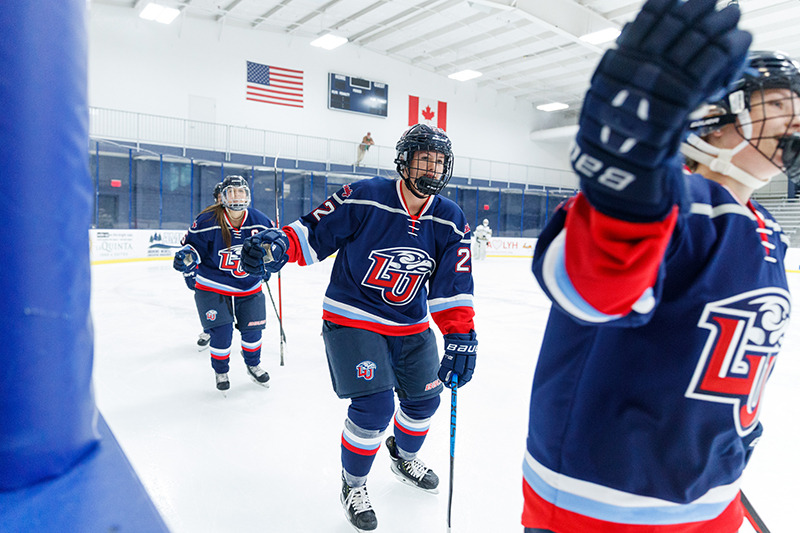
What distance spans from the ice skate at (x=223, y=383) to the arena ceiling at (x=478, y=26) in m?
9.28

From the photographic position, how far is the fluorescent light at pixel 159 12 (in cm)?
1020

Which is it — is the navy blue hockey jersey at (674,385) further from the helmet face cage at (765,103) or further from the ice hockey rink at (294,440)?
the ice hockey rink at (294,440)

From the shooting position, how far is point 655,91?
42cm

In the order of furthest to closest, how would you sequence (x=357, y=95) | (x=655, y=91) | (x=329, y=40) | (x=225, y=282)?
(x=357, y=95), (x=329, y=40), (x=225, y=282), (x=655, y=91)

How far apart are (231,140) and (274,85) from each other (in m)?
2.03

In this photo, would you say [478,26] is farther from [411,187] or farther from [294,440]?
[294,440]

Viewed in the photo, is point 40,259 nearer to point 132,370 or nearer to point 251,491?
point 251,491

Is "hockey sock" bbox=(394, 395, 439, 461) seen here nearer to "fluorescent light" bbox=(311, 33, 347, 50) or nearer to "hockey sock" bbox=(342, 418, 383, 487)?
"hockey sock" bbox=(342, 418, 383, 487)

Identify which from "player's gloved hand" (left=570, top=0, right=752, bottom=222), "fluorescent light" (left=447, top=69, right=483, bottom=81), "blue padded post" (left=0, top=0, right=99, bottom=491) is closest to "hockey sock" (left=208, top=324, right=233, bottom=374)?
"blue padded post" (left=0, top=0, right=99, bottom=491)

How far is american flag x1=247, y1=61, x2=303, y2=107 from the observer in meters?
13.2

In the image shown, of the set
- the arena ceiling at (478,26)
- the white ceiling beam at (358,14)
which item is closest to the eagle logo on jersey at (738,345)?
the arena ceiling at (478,26)

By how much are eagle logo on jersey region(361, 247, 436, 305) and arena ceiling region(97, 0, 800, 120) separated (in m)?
9.59

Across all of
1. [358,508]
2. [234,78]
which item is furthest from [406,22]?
[358,508]

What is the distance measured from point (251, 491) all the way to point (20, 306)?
4.85ft
